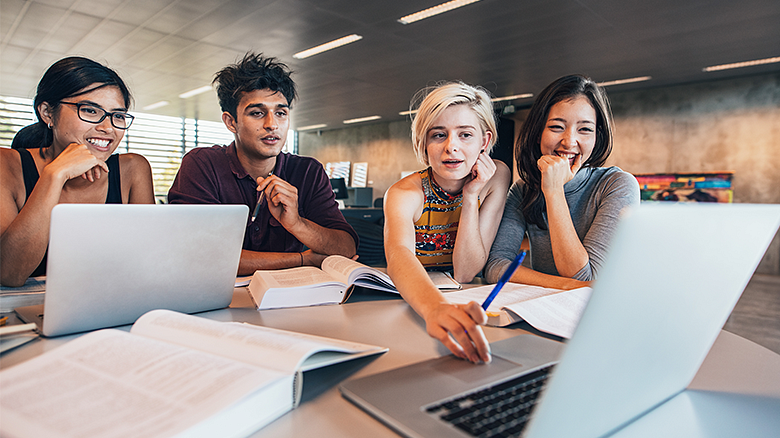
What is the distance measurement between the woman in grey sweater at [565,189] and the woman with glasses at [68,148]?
142 centimetres

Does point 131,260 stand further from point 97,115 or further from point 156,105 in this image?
point 156,105

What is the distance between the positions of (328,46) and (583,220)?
5097 mm

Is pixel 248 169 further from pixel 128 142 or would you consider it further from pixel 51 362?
pixel 128 142

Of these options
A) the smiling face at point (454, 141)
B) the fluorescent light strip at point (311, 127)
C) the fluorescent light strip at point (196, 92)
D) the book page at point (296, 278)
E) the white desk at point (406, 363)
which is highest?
the fluorescent light strip at point (311, 127)

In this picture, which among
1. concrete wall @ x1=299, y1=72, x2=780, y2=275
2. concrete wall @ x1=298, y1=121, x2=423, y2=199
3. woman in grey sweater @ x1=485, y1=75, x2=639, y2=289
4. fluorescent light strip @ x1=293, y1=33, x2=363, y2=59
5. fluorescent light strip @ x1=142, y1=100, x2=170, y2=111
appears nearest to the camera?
woman in grey sweater @ x1=485, y1=75, x2=639, y2=289

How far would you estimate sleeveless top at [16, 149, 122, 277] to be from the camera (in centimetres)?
151

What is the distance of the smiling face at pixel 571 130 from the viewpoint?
60.4 inches

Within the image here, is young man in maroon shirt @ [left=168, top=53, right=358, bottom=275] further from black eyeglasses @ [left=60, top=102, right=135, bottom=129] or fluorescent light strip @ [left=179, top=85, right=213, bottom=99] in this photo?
fluorescent light strip @ [left=179, top=85, right=213, bottom=99]

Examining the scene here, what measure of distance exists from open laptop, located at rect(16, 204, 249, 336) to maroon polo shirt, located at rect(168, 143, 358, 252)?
925 millimetres

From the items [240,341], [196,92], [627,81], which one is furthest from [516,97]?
[240,341]

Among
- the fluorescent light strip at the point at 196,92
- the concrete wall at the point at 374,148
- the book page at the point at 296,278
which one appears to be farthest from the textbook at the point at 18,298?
the concrete wall at the point at 374,148

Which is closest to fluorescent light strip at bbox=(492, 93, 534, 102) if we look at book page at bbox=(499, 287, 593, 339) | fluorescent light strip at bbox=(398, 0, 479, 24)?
fluorescent light strip at bbox=(398, 0, 479, 24)

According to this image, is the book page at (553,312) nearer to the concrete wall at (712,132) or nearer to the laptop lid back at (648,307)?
the laptop lid back at (648,307)

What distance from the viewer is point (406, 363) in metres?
0.67
